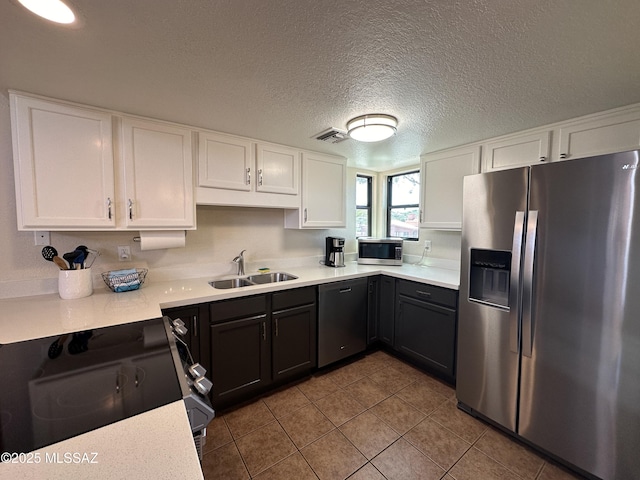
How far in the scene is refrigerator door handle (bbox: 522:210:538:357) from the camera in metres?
1.54

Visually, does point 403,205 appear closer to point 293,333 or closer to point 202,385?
point 293,333

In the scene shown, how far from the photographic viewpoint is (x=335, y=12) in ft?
3.11

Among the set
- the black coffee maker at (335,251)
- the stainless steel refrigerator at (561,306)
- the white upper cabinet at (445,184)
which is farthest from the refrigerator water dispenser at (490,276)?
the black coffee maker at (335,251)

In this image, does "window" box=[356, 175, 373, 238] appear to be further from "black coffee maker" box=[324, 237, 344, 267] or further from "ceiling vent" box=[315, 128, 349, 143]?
"ceiling vent" box=[315, 128, 349, 143]

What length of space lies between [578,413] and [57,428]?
224 cm

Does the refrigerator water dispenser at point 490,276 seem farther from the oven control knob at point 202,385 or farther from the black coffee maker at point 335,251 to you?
the oven control knob at point 202,385

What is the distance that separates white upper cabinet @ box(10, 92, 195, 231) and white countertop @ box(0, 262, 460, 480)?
1.56ft

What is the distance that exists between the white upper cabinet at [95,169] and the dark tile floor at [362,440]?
1536 mm

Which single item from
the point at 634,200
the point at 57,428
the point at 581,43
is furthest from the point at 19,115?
the point at 634,200

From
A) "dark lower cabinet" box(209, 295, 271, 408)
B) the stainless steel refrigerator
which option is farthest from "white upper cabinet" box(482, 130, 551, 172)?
"dark lower cabinet" box(209, 295, 271, 408)

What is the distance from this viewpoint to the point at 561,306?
1.47m

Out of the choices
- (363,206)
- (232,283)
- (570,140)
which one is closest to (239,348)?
(232,283)

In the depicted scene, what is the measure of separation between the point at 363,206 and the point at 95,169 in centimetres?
290

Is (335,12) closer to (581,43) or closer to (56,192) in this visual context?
(581,43)
